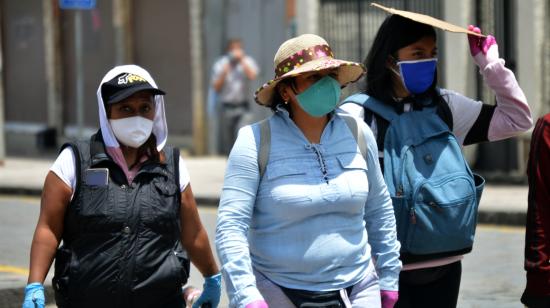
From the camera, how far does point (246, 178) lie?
4375 millimetres

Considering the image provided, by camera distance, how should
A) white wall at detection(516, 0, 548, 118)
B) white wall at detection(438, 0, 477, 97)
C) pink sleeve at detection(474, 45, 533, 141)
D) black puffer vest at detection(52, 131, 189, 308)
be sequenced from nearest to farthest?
1. black puffer vest at detection(52, 131, 189, 308)
2. pink sleeve at detection(474, 45, 533, 141)
3. white wall at detection(516, 0, 548, 118)
4. white wall at detection(438, 0, 477, 97)

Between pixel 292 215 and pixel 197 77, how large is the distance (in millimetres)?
16730


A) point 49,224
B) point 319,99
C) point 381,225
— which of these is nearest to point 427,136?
point 381,225

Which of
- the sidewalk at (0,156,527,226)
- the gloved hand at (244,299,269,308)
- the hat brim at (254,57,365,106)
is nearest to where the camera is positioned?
the gloved hand at (244,299,269,308)

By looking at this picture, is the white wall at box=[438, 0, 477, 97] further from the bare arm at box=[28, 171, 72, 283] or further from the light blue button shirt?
the light blue button shirt

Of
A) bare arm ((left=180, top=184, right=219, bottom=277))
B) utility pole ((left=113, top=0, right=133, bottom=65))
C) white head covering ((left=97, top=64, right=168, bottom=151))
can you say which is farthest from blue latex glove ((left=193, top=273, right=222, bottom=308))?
utility pole ((left=113, top=0, right=133, bottom=65))

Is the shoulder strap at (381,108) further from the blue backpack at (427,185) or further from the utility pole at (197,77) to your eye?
the utility pole at (197,77)

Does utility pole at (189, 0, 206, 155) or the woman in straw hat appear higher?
the woman in straw hat

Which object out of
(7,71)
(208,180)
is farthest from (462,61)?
(7,71)

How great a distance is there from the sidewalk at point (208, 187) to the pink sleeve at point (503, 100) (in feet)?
25.7

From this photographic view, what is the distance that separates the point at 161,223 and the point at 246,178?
23.4 inches

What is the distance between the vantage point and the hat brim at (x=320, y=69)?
4473 millimetres

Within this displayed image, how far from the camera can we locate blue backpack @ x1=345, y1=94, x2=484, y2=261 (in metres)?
4.95

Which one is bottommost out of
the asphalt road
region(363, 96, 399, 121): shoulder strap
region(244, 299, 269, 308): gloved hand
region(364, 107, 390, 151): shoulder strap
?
the asphalt road
